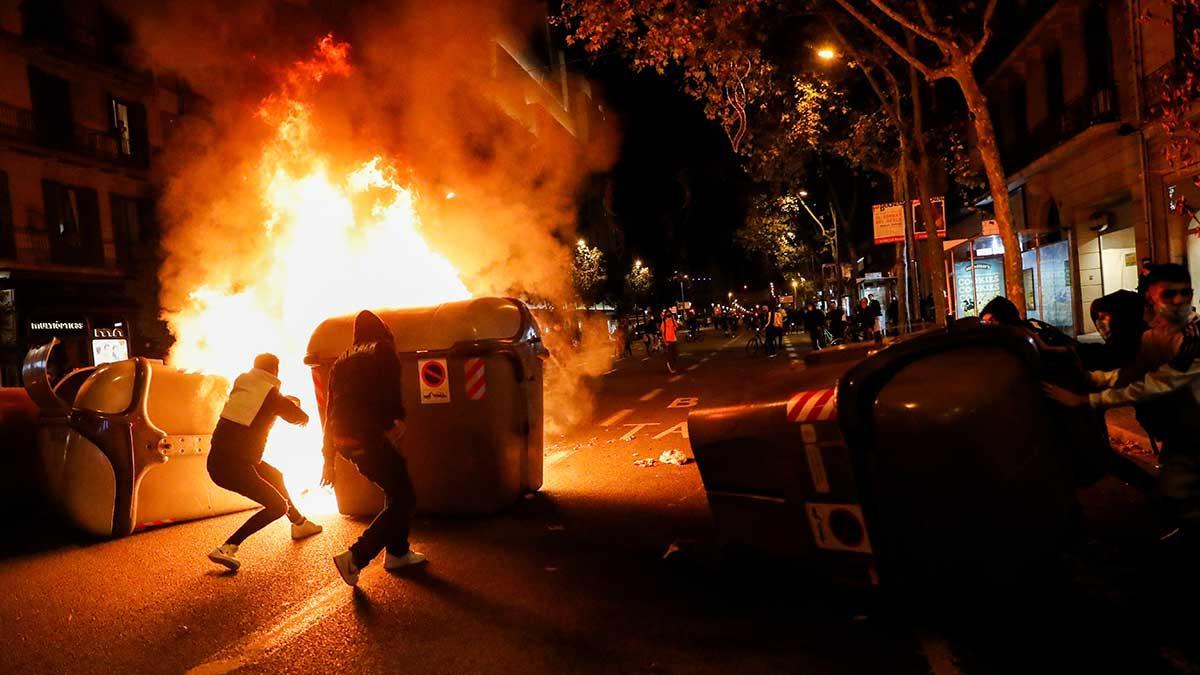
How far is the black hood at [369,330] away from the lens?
5156 millimetres

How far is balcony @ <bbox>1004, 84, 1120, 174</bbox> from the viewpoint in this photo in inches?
682

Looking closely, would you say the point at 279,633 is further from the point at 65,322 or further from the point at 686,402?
the point at 65,322

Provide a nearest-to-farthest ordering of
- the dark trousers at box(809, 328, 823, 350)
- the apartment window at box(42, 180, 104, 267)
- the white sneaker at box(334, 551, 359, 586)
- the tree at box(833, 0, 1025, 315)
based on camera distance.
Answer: the white sneaker at box(334, 551, 359, 586)
the tree at box(833, 0, 1025, 315)
the dark trousers at box(809, 328, 823, 350)
the apartment window at box(42, 180, 104, 267)

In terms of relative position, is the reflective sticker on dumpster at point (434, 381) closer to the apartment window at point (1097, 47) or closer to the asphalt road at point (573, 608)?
the asphalt road at point (573, 608)

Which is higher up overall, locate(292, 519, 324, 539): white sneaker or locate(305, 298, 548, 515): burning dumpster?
locate(305, 298, 548, 515): burning dumpster

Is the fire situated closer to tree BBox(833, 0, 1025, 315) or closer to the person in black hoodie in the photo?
the person in black hoodie

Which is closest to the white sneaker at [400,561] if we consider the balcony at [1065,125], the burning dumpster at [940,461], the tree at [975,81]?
the burning dumpster at [940,461]

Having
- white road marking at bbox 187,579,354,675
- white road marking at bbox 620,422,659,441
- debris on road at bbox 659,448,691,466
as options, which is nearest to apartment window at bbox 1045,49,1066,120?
white road marking at bbox 620,422,659,441

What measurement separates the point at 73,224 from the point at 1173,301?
1150 inches

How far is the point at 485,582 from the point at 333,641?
104cm

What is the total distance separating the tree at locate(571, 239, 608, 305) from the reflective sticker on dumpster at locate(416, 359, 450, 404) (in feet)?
102

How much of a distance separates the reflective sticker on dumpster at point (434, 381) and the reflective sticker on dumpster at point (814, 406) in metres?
3.35

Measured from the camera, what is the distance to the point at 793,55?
672 inches

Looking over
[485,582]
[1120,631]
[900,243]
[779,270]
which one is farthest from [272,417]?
[779,270]
